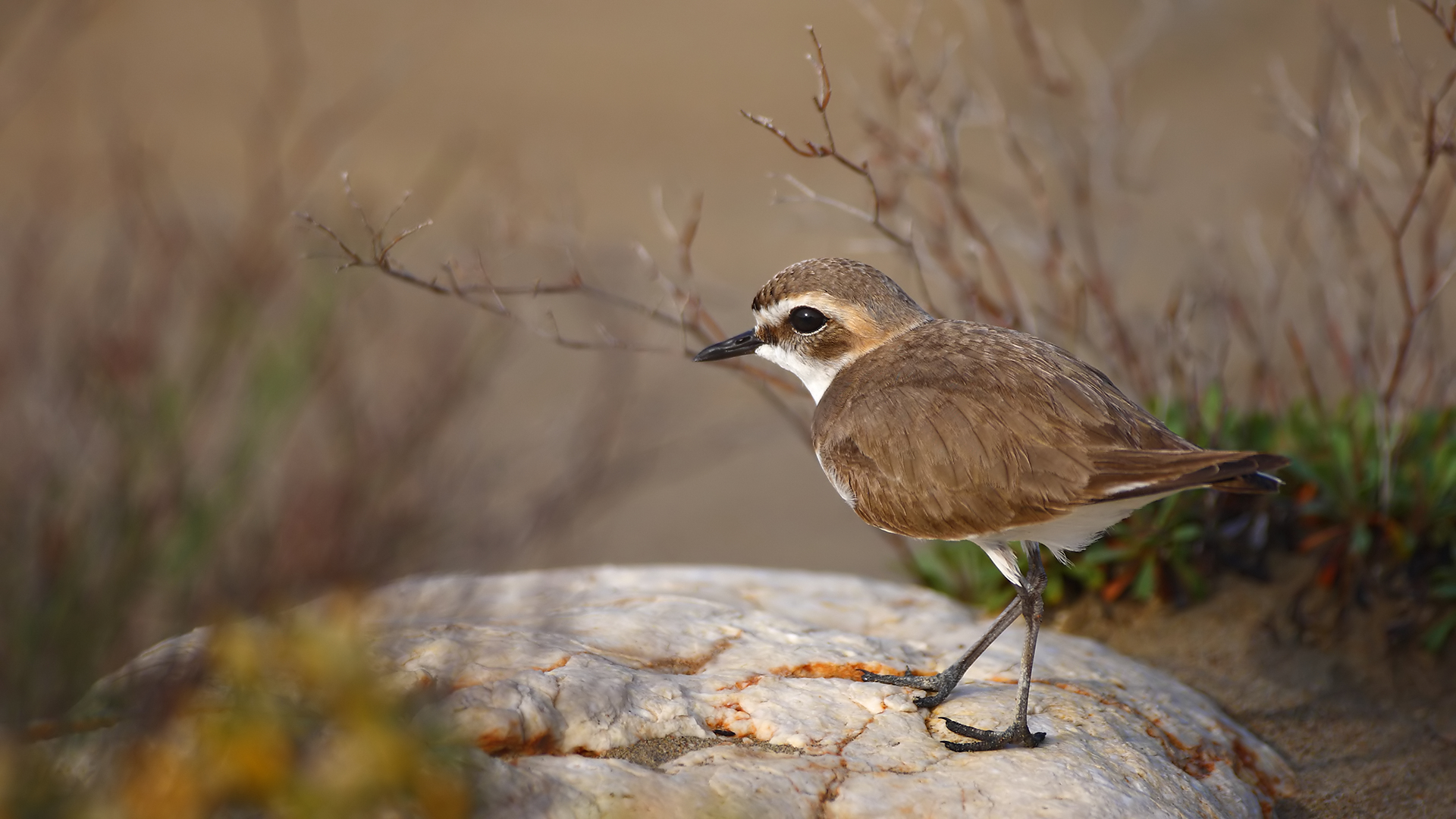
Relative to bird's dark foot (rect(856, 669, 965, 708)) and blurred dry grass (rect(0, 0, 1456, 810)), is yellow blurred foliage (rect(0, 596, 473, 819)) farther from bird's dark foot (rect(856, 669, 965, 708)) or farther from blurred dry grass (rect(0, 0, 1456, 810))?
blurred dry grass (rect(0, 0, 1456, 810))

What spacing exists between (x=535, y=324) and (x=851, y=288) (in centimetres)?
243

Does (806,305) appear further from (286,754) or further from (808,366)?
(286,754)

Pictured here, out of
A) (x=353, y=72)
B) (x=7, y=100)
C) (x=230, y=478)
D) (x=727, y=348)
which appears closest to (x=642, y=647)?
(x=727, y=348)

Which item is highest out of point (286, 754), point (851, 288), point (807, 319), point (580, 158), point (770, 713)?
point (580, 158)

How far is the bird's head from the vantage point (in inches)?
175

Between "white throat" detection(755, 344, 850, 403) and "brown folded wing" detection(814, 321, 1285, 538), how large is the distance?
0.31 metres

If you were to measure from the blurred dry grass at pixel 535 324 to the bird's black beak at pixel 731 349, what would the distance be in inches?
11.3

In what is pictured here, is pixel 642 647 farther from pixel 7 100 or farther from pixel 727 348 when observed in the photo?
pixel 7 100

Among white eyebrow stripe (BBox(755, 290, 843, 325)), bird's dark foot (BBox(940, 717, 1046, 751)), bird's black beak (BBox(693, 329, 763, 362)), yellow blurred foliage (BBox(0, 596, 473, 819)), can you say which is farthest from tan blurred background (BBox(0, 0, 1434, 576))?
yellow blurred foliage (BBox(0, 596, 473, 819))

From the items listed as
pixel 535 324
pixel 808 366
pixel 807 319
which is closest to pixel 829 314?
pixel 807 319

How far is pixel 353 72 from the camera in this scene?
1723cm

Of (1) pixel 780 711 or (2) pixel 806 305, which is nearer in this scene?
(1) pixel 780 711

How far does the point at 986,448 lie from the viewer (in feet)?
→ 12.3

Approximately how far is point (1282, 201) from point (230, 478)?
1309cm
